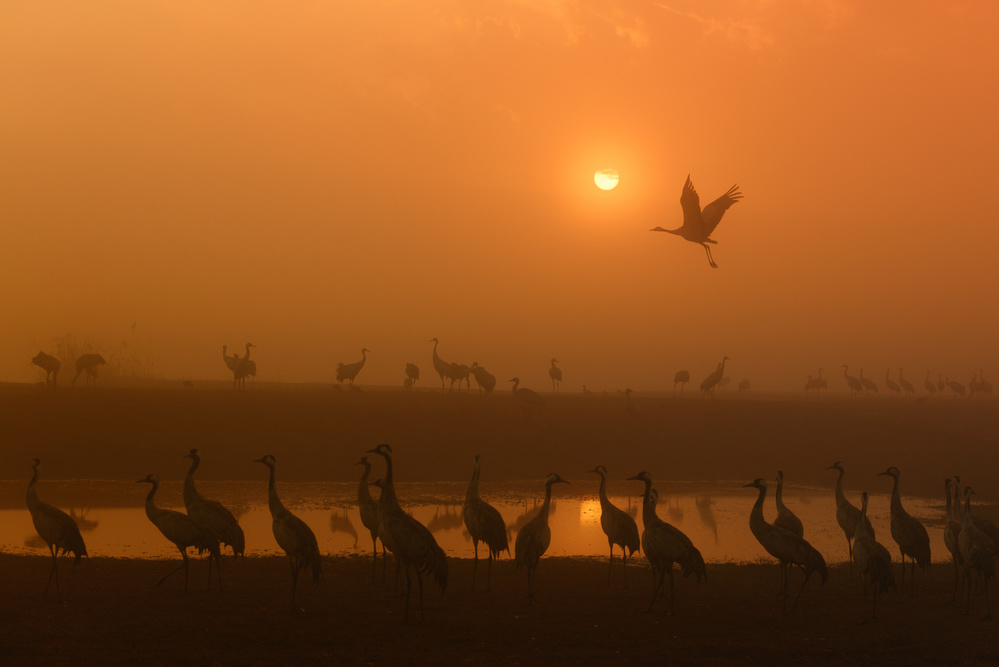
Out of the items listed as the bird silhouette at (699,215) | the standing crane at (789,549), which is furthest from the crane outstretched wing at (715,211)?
the standing crane at (789,549)

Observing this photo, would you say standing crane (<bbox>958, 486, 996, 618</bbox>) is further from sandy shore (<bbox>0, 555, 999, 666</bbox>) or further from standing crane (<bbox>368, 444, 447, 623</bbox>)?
standing crane (<bbox>368, 444, 447, 623</bbox>)

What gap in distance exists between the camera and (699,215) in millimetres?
16500

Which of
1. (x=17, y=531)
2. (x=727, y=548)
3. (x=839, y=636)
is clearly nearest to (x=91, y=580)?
(x=17, y=531)

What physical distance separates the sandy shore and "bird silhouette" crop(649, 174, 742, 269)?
6887 mm

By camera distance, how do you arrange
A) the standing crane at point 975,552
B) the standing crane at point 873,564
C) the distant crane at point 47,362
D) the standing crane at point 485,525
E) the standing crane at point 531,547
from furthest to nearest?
the distant crane at point 47,362 → the standing crane at point 485,525 → the standing crane at point 531,547 → the standing crane at point 975,552 → the standing crane at point 873,564

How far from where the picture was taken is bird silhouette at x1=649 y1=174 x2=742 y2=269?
16.0 m

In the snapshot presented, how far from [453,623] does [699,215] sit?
9615 millimetres

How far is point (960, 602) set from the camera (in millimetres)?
12211

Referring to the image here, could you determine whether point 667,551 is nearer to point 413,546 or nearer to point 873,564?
point 873,564

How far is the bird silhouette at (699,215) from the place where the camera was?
52.6 feet

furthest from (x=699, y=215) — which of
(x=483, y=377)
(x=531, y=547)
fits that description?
(x=483, y=377)

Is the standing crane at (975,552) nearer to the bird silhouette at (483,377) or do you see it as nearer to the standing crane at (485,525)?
the standing crane at (485,525)

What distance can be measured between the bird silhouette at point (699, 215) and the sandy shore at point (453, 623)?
6.89 metres

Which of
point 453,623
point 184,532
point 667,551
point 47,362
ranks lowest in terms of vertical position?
point 453,623
